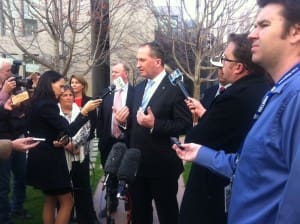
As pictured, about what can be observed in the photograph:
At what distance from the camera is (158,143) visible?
13.9 ft

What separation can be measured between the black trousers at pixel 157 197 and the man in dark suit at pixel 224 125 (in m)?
1.16

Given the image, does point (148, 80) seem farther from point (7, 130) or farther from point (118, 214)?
point (118, 214)

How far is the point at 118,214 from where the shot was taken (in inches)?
243

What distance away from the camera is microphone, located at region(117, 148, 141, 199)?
10.9 feet

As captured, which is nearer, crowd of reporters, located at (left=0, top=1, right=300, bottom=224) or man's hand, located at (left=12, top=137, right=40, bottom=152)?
crowd of reporters, located at (left=0, top=1, right=300, bottom=224)

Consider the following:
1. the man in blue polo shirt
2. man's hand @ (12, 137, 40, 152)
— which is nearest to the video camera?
man's hand @ (12, 137, 40, 152)

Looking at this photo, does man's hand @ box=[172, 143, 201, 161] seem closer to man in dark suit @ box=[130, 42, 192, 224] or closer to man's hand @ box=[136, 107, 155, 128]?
man's hand @ box=[136, 107, 155, 128]

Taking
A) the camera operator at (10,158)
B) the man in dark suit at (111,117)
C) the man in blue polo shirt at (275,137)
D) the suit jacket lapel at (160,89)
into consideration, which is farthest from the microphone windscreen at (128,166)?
the camera operator at (10,158)

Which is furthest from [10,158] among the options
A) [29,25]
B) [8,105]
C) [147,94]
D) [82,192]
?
[29,25]

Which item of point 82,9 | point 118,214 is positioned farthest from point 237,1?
point 118,214

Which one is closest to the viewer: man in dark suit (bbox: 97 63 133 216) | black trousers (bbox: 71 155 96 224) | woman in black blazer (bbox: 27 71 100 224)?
woman in black blazer (bbox: 27 71 100 224)

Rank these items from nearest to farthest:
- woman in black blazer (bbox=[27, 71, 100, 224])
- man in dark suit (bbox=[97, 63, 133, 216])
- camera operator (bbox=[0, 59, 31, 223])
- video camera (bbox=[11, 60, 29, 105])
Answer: woman in black blazer (bbox=[27, 71, 100, 224]) < video camera (bbox=[11, 60, 29, 105]) < camera operator (bbox=[0, 59, 31, 223]) < man in dark suit (bbox=[97, 63, 133, 216])

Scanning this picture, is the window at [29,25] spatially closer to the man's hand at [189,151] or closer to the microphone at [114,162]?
the microphone at [114,162]

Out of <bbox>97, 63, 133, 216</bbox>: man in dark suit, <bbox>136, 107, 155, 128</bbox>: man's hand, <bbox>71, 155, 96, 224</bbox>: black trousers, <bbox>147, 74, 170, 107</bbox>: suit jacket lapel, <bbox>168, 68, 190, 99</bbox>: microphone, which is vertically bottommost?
<bbox>71, 155, 96, 224</bbox>: black trousers
